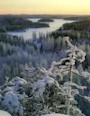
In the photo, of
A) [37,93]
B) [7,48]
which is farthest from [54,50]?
[37,93]

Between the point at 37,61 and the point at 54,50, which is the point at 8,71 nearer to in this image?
the point at 37,61

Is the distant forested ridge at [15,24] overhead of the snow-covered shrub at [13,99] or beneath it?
overhead

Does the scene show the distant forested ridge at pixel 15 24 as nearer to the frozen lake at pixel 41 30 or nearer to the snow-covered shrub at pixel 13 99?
the frozen lake at pixel 41 30

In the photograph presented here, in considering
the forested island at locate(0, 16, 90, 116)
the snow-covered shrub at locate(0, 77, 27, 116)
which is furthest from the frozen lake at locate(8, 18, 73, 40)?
the snow-covered shrub at locate(0, 77, 27, 116)

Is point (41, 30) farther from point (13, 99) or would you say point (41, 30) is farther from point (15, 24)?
point (13, 99)

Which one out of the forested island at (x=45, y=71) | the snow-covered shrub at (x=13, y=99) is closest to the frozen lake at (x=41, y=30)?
the forested island at (x=45, y=71)

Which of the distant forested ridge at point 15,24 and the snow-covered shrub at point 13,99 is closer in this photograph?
the snow-covered shrub at point 13,99

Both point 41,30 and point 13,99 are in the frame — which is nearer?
point 13,99

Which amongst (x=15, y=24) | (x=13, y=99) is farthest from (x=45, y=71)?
(x=15, y=24)
